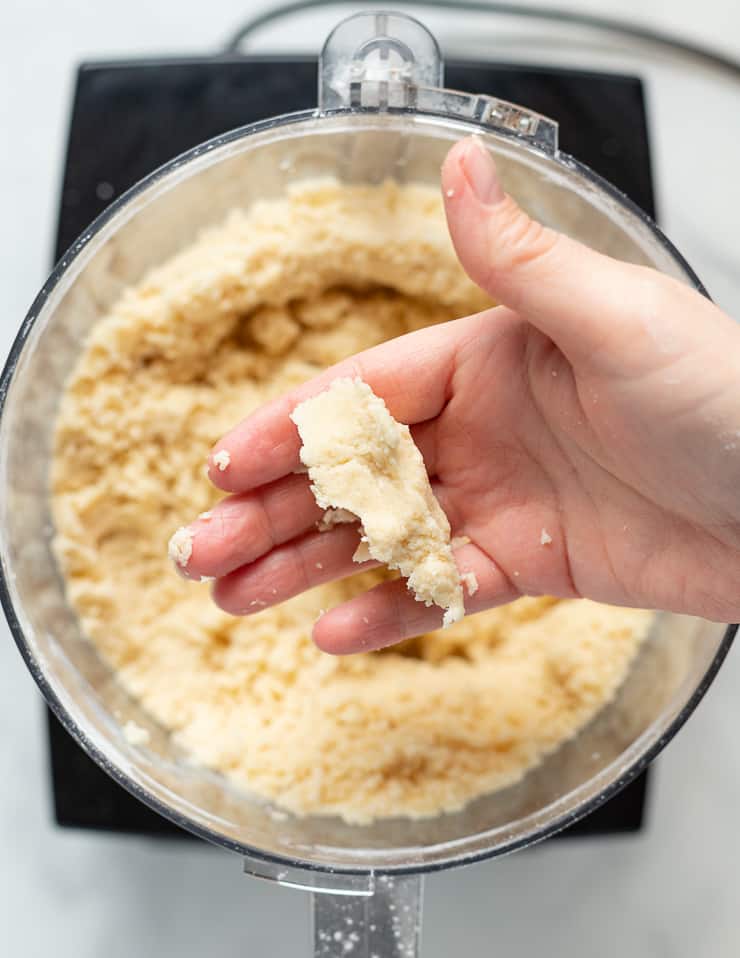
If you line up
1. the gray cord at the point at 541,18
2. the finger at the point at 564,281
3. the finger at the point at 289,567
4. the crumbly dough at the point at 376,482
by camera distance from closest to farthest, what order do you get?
the finger at the point at 564,281, the crumbly dough at the point at 376,482, the finger at the point at 289,567, the gray cord at the point at 541,18

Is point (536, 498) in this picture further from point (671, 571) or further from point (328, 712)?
point (328, 712)

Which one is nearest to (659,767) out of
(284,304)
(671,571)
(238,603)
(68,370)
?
(671,571)

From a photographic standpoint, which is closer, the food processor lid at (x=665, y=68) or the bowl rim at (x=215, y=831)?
the bowl rim at (x=215, y=831)

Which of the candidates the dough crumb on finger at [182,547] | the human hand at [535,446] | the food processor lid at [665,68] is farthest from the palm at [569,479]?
the food processor lid at [665,68]

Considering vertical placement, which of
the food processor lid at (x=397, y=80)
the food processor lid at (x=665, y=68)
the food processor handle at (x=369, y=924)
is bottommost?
the food processor handle at (x=369, y=924)

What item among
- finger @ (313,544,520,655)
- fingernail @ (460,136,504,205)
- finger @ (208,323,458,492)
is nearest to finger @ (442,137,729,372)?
fingernail @ (460,136,504,205)

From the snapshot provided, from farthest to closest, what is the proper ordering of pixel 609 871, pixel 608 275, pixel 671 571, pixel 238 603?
pixel 609 871, pixel 238 603, pixel 671 571, pixel 608 275

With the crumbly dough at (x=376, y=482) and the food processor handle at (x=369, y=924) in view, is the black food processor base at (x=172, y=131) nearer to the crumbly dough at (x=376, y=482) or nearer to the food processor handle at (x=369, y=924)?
the food processor handle at (x=369, y=924)

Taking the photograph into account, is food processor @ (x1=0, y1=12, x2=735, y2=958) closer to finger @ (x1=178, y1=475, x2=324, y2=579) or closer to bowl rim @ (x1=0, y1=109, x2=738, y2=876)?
bowl rim @ (x1=0, y1=109, x2=738, y2=876)
